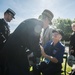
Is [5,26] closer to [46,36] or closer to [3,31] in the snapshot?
[3,31]

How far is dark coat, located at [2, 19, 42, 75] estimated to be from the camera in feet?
11.5

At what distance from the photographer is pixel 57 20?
10194 cm

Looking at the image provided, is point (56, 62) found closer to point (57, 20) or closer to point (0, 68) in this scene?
point (0, 68)

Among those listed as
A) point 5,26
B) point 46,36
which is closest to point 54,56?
point 46,36

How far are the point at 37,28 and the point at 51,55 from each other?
242 cm

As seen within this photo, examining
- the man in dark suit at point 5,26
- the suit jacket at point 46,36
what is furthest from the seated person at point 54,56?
the man in dark suit at point 5,26

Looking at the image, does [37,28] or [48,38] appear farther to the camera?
[48,38]

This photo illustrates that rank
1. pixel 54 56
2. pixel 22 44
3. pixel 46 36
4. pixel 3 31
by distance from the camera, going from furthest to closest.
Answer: pixel 46 36 < pixel 54 56 < pixel 3 31 < pixel 22 44

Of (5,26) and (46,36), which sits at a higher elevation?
(5,26)

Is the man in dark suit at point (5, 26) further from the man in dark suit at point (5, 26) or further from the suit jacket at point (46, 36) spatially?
the suit jacket at point (46, 36)

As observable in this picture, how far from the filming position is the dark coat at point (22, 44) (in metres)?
3.49

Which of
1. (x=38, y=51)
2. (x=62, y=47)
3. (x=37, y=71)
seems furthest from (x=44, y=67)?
(x=38, y=51)

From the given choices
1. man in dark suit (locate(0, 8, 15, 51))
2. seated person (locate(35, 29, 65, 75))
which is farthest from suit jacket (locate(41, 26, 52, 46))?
man in dark suit (locate(0, 8, 15, 51))

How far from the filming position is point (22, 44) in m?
3.54
